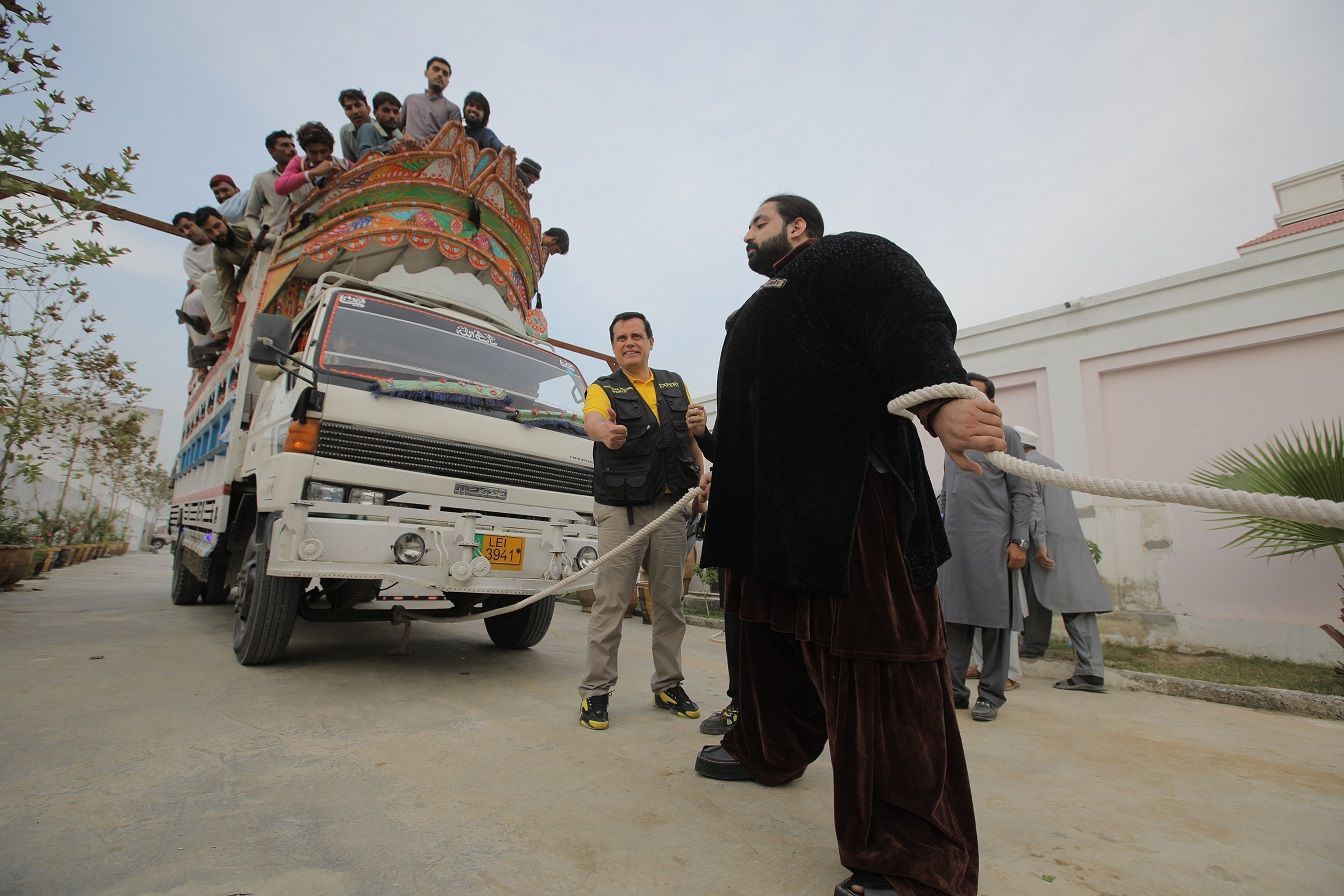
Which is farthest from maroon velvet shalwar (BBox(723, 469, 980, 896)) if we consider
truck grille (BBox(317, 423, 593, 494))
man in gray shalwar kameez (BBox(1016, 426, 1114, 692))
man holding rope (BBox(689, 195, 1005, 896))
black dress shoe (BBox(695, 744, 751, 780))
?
man in gray shalwar kameez (BBox(1016, 426, 1114, 692))

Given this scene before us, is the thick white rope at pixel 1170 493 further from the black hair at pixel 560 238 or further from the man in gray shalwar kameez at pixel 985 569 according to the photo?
the black hair at pixel 560 238

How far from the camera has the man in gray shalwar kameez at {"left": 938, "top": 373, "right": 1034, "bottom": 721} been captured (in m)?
3.44

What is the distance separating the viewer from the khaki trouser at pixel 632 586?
303cm

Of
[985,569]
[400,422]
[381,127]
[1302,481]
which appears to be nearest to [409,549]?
[400,422]

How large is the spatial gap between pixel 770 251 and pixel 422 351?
2.92m

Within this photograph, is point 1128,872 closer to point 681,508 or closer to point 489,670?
point 681,508

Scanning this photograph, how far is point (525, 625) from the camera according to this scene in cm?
474

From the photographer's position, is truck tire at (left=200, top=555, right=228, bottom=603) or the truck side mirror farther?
truck tire at (left=200, top=555, right=228, bottom=603)

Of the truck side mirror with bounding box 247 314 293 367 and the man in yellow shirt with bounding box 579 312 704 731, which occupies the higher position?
the truck side mirror with bounding box 247 314 293 367

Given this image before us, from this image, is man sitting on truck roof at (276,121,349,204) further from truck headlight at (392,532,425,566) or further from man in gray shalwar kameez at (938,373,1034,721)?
man in gray shalwar kameez at (938,373,1034,721)

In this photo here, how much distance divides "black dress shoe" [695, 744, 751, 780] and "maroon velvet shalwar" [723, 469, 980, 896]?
70 centimetres

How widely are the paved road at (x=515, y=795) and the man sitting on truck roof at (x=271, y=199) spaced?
12.0 feet

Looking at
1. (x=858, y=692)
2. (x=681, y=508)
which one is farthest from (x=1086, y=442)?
(x=858, y=692)

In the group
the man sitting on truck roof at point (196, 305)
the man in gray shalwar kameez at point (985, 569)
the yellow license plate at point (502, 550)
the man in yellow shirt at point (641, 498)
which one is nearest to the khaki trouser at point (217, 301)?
the man sitting on truck roof at point (196, 305)
